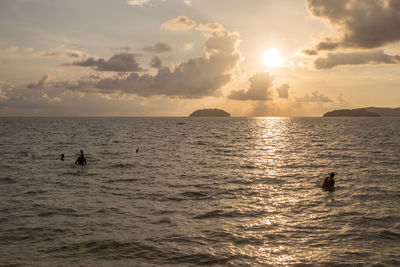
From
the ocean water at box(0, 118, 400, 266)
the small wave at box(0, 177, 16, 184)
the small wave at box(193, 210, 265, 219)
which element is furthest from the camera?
the small wave at box(0, 177, 16, 184)

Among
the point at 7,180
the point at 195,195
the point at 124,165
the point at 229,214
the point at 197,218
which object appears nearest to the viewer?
the point at 197,218

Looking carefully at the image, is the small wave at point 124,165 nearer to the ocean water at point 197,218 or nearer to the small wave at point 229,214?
the ocean water at point 197,218

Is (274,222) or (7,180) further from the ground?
(7,180)

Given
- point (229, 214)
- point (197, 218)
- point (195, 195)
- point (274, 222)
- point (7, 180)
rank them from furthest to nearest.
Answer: point (7, 180) → point (195, 195) → point (229, 214) → point (197, 218) → point (274, 222)

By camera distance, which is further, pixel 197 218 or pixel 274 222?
pixel 197 218

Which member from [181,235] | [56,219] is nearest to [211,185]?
[181,235]

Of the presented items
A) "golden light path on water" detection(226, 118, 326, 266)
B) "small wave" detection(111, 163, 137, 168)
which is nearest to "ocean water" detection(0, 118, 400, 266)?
"golden light path on water" detection(226, 118, 326, 266)

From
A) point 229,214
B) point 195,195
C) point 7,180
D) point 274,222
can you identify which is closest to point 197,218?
point 229,214

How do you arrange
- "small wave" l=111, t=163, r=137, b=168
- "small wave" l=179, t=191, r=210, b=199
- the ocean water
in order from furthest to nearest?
"small wave" l=111, t=163, r=137, b=168
"small wave" l=179, t=191, r=210, b=199
the ocean water

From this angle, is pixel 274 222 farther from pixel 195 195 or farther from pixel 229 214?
pixel 195 195

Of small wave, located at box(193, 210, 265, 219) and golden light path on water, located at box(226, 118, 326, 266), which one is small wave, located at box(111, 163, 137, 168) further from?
small wave, located at box(193, 210, 265, 219)

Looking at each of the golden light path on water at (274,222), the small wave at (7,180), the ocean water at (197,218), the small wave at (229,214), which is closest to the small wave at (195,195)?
the ocean water at (197,218)

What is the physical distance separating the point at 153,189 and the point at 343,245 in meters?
15.1

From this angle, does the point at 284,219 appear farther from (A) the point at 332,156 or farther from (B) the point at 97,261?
(A) the point at 332,156
